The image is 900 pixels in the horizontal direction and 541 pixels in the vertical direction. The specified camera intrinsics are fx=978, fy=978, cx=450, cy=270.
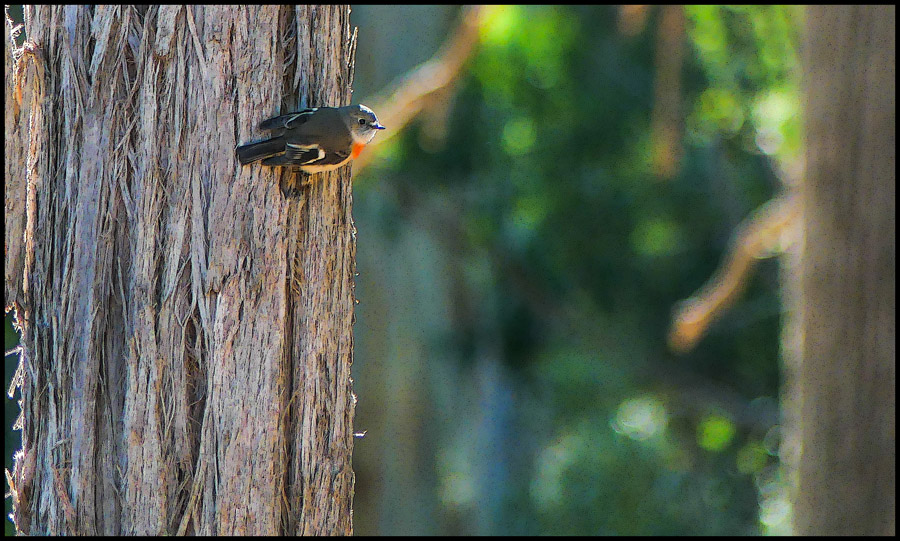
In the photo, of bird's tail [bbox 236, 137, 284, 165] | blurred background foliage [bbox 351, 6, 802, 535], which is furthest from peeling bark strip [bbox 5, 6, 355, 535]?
blurred background foliage [bbox 351, 6, 802, 535]

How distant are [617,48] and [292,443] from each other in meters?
10.4

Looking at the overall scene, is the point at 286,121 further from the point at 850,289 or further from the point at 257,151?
the point at 850,289

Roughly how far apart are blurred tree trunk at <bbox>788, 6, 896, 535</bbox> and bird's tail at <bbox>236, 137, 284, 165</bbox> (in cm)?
205

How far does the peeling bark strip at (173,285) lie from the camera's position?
228 cm

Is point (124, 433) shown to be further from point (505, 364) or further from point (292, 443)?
point (505, 364)

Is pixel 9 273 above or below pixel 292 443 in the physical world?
above

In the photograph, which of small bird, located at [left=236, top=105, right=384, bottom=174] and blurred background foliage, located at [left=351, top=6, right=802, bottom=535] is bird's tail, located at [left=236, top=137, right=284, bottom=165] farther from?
blurred background foliage, located at [left=351, top=6, right=802, bottom=535]

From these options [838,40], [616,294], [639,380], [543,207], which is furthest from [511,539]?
[838,40]

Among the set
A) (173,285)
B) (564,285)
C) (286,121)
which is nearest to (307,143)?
(286,121)

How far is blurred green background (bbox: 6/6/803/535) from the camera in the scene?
35.2ft

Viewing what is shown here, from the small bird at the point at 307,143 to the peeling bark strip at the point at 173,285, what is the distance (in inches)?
1.8

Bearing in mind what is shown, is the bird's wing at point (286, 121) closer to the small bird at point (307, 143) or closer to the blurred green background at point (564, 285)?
the small bird at point (307, 143)

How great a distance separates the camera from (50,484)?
92.7 inches

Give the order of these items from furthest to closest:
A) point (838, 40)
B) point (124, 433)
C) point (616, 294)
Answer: point (616, 294) → point (838, 40) → point (124, 433)
